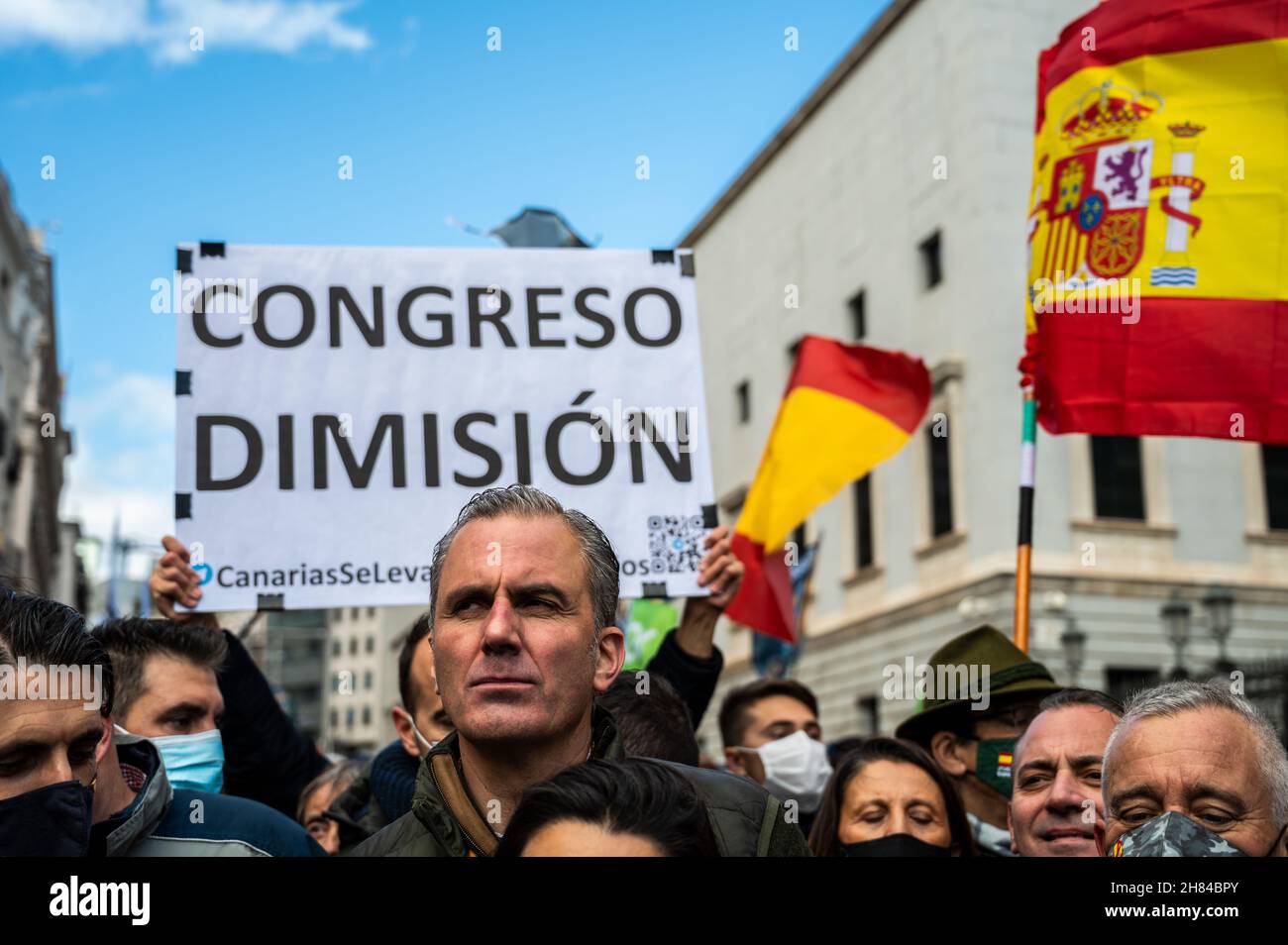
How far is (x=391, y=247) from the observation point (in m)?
4.64

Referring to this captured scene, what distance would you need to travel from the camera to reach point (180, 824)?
290cm

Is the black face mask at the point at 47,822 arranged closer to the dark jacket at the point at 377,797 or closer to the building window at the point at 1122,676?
the dark jacket at the point at 377,797

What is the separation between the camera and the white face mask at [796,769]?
5180 millimetres

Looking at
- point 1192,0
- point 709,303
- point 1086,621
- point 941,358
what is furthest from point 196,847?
point 709,303

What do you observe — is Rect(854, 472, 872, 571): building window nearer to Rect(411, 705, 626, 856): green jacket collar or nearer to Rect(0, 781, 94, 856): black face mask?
Rect(411, 705, 626, 856): green jacket collar

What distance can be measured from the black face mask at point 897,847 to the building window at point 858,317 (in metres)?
24.9

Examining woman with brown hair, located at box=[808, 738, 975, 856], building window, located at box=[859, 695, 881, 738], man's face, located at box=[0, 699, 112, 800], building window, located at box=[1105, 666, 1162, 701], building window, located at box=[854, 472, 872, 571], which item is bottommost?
building window, located at box=[859, 695, 881, 738]

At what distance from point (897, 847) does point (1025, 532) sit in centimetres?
171

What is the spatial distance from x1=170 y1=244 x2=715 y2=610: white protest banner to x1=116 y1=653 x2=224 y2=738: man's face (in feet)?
1.32

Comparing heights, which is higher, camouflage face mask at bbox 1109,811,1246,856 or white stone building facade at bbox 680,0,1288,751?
white stone building facade at bbox 680,0,1288,751

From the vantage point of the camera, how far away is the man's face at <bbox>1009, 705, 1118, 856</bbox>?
11.0 feet

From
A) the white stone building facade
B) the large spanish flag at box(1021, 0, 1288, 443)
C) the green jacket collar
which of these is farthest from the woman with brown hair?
the white stone building facade
